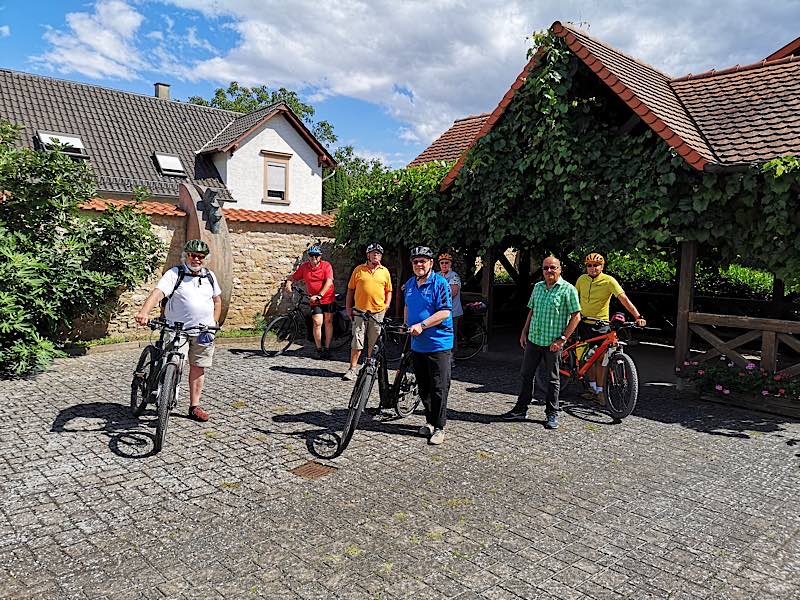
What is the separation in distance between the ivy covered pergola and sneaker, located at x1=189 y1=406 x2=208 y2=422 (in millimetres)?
5742

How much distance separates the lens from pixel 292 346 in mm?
10969

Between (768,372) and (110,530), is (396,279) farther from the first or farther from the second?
(110,530)

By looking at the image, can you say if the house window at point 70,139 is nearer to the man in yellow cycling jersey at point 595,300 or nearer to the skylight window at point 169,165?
the skylight window at point 169,165

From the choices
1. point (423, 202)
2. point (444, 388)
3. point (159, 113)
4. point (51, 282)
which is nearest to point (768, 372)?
point (444, 388)

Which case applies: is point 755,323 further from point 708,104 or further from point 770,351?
point 708,104

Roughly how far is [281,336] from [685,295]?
250 inches

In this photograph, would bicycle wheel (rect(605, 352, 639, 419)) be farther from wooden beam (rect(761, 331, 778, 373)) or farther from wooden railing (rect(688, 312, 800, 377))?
wooden beam (rect(761, 331, 778, 373))

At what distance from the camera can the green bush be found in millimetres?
8188

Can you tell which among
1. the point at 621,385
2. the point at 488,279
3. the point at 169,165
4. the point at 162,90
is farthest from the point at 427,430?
the point at 162,90

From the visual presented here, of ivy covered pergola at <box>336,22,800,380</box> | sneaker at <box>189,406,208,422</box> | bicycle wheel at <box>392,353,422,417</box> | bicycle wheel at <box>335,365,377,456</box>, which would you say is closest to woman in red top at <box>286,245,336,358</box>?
ivy covered pergola at <box>336,22,800,380</box>

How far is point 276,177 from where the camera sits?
26.5 m

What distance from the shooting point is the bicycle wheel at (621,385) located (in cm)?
669

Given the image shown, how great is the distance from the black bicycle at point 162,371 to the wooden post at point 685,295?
20.3ft

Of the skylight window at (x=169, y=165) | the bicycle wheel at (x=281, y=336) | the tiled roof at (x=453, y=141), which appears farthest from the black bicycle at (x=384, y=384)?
the skylight window at (x=169, y=165)
